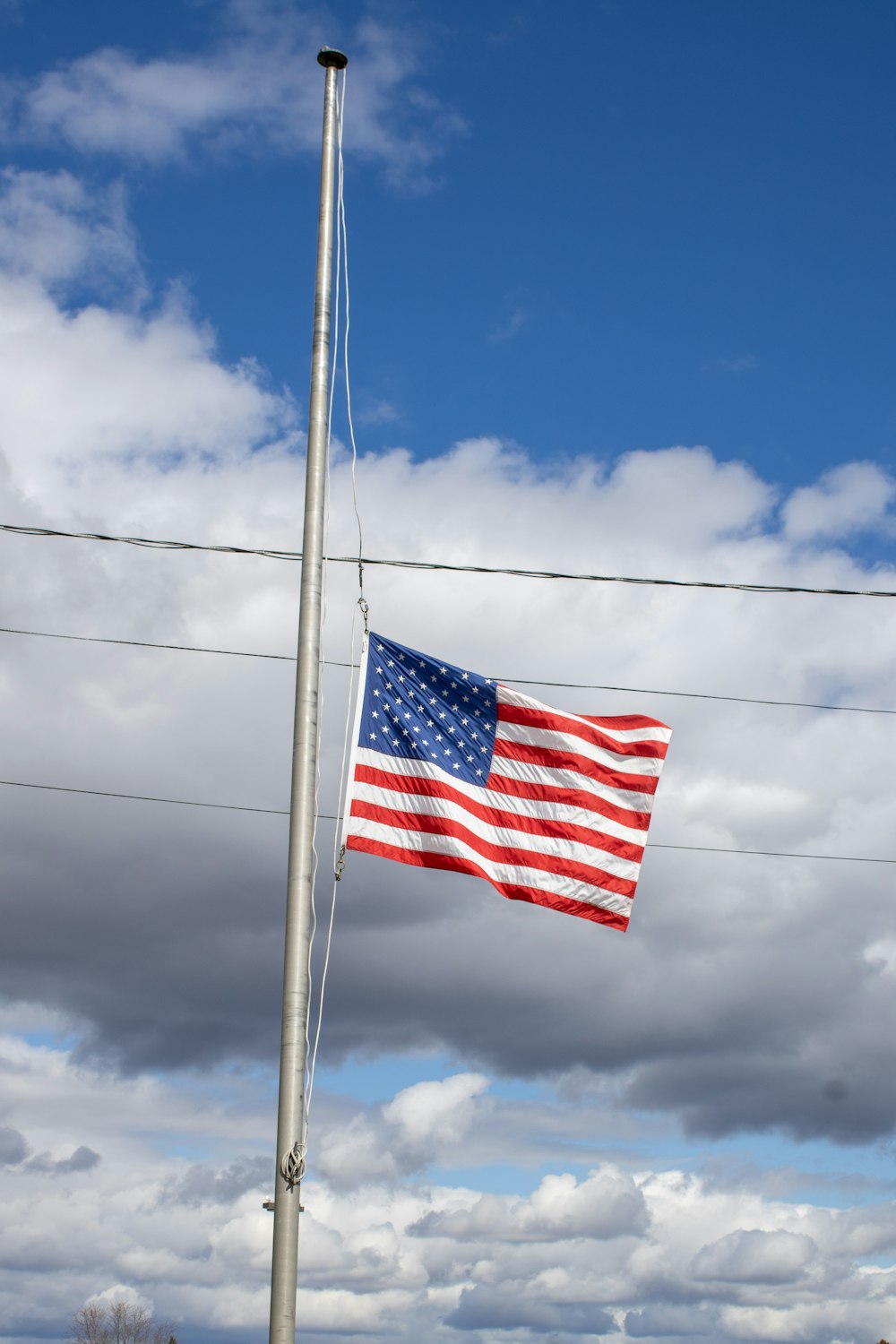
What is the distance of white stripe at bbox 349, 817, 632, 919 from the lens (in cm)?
1346

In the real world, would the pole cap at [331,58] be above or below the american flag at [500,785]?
above

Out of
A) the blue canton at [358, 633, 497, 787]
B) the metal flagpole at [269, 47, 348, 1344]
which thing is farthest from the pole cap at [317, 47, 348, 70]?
the blue canton at [358, 633, 497, 787]

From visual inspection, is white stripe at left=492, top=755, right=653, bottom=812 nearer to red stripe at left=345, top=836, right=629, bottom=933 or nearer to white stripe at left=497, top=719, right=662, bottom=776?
white stripe at left=497, top=719, right=662, bottom=776

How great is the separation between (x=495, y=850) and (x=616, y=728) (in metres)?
2.05

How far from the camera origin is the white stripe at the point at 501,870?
13.5 m

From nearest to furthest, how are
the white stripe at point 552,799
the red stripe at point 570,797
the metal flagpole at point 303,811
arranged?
the metal flagpole at point 303,811, the white stripe at point 552,799, the red stripe at point 570,797

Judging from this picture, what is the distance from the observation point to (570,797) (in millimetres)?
14867

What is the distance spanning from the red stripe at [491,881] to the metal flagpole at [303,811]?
5.43 ft

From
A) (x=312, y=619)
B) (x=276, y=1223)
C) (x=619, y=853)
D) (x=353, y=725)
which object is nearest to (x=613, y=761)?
(x=619, y=853)

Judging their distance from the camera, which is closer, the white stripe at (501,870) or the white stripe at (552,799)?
the white stripe at (501,870)

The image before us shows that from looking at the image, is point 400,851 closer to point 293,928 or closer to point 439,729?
point 439,729

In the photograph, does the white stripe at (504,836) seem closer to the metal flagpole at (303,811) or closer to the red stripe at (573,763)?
the red stripe at (573,763)

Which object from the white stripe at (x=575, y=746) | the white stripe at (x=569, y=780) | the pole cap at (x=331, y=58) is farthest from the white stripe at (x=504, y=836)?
Answer: the pole cap at (x=331, y=58)

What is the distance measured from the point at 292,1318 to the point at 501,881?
4.99 meters
